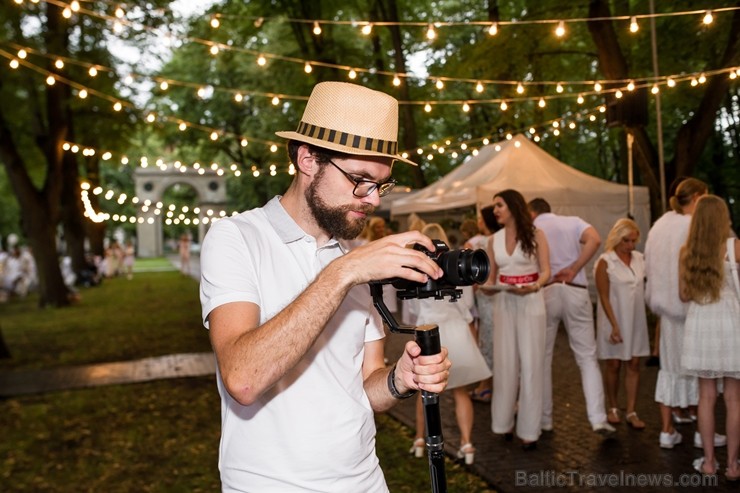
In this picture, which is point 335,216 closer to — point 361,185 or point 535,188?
point 361,185

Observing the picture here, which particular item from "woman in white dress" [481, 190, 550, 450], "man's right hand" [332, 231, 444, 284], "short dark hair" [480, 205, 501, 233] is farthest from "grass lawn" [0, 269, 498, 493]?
"man's right hand" [332, 231, 444, 284]

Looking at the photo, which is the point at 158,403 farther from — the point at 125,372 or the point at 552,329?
the point at 552,329

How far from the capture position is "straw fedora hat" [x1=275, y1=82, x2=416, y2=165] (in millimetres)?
1974

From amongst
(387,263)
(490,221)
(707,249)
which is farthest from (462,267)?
(490,221)

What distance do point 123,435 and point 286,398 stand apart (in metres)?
5.54

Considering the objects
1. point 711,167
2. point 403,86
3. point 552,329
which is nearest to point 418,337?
point 552,329

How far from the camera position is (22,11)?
1794 centimetres

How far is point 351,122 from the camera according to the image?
1.99 metres

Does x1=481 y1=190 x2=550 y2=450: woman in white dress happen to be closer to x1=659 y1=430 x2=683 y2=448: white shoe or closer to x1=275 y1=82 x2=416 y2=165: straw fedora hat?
x1=659 y1=430 x2=683 y2=448: white shoe

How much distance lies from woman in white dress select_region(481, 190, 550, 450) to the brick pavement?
243mm

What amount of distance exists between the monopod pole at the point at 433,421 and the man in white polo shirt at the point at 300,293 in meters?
0.04

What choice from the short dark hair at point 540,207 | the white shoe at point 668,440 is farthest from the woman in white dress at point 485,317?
the white shoe at point 668,440

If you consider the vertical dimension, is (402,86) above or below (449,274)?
above

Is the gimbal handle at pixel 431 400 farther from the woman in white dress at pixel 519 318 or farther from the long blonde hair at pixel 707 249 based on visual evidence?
the woman in white dress at pixel 519 318
